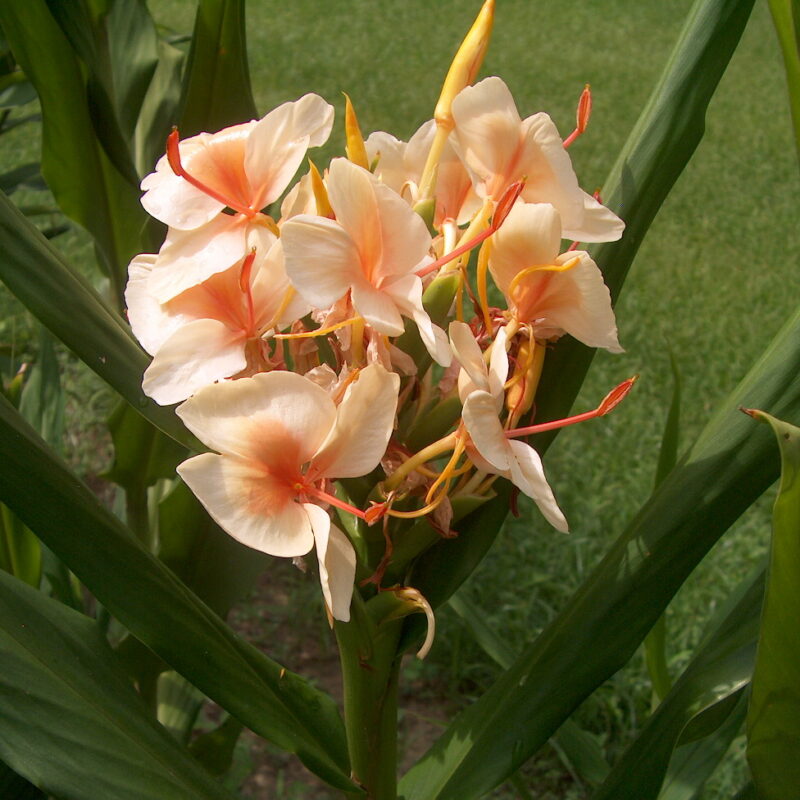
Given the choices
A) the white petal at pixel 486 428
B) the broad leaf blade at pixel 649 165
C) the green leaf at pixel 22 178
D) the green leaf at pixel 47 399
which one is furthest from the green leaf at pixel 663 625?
the green leaf at pixel 22 178

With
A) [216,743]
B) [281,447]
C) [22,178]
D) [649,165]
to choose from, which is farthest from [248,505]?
[22,178]

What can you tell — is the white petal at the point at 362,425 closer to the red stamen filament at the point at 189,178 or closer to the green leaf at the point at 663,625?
the red stamen filament at the point at 189,178

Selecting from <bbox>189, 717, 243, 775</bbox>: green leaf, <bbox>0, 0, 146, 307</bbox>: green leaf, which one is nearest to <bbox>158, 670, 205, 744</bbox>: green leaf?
<bbox>189, 717, 243, 775</bbox>: green leaf

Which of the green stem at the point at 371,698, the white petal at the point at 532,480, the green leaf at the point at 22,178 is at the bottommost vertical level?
the green leaf at the point at 22,178

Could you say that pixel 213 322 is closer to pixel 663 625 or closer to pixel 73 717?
pixel 73 717

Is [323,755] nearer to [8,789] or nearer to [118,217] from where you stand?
[8,789]

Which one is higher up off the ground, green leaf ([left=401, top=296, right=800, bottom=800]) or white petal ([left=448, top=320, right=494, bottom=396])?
white petal ([left=448, top=320, right=494, bottom=396])

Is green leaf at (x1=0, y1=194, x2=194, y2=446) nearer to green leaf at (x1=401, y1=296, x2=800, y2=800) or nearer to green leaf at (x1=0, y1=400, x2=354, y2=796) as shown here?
green leaf at (x1=0, y1=400, x2=354, y2=796)
